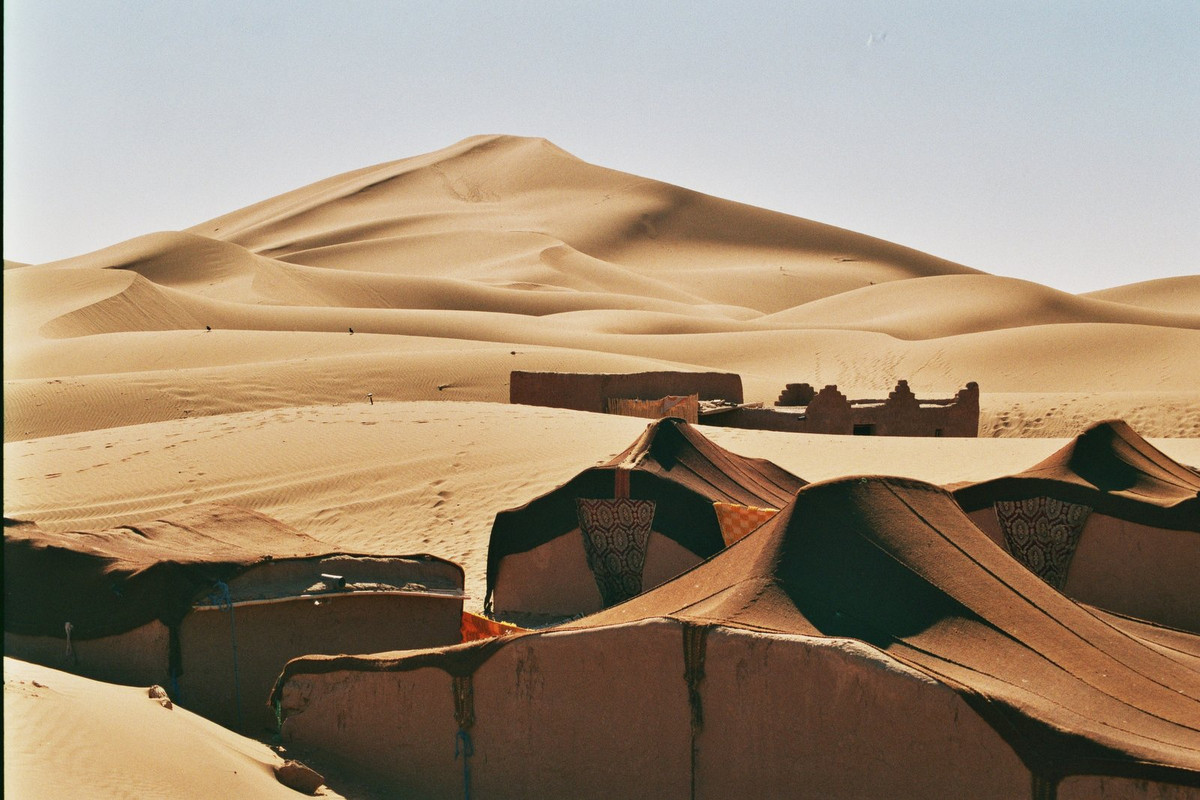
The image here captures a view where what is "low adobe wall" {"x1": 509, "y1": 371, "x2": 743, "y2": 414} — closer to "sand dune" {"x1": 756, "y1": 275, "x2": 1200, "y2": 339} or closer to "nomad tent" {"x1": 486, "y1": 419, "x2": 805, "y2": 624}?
"nomad tent" {"x1": 486, "y1": 419, "x2": 805, "y2": 624}

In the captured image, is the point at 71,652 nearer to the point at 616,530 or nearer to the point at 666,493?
the point at 616,530

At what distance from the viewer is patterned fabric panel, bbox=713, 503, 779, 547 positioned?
10.8m

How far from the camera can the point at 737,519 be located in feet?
35.7

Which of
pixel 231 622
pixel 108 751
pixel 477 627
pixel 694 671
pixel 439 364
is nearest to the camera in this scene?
pixel 108 751

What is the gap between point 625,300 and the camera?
260ft

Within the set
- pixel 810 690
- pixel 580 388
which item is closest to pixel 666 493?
pixel 810 690

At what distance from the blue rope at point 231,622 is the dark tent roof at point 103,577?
0.06m

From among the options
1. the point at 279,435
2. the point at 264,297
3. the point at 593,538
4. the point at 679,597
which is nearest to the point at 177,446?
the point at 279,435

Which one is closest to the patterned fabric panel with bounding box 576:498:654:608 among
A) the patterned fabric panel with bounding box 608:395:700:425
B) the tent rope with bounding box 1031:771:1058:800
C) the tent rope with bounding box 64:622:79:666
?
the tent rope with bounding box 64:622:79:666

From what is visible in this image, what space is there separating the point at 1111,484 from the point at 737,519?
3279mm

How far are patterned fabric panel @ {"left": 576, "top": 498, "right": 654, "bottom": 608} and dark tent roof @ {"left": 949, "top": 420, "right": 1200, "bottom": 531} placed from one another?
2881 millimetres

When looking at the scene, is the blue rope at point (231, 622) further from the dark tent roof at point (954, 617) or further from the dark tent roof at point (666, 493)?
the dark tent roof at point (666, 493)

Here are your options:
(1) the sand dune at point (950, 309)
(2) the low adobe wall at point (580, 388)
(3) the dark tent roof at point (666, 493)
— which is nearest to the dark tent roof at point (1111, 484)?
(3) the dark tent roof at point (666, 493)

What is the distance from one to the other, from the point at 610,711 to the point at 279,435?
14968 millimetres
